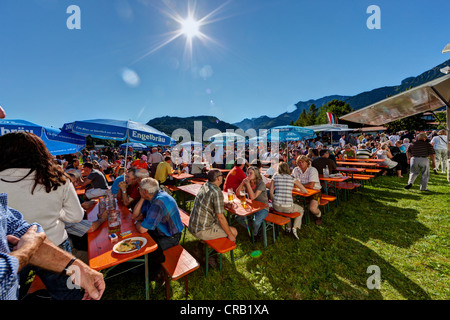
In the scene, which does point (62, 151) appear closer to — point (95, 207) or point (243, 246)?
point (95, 207)

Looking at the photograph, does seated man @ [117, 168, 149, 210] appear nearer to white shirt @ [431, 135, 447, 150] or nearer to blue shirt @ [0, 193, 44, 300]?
blue shirt @ [0, 193, 44, 300]

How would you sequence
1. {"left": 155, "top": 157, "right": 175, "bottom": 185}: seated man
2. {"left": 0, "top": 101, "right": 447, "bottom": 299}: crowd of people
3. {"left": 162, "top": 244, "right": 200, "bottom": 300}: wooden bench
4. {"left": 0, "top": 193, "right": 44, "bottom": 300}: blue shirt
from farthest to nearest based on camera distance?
{"left": 155, "top": 157, "right": 175, "bottom": 185}: seated man < {"left": 162, "top": 244, "right": 200, "bottom": 300}: wooden bench < {"left": 0, "top": 101, "right": 447, "bottom": 299}: crowd of people < {"left": 0, "top": 193, "right": 44, "bottom": 300}: blue shirt

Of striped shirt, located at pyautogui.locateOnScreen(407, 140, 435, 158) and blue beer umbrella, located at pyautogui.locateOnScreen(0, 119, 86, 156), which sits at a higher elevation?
blue beer umbrella, located at pyautogui.locateOnScreen(0, 119, 86, 156)

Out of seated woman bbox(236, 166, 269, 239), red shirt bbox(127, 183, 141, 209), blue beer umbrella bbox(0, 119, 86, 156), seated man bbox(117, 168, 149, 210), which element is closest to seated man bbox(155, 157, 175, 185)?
blue beer umbrella bbox(0, 119, 86, 156)

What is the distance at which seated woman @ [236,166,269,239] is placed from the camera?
3891 millimetres

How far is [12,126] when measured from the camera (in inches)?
153

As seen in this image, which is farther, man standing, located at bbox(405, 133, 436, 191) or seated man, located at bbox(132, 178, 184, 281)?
man standing, located at bbox(405, 133, 436, 191)

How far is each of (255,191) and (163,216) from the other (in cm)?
217

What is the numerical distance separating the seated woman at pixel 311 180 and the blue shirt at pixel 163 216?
3.60 meters

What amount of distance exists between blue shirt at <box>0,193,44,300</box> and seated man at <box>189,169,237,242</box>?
6.82 feet

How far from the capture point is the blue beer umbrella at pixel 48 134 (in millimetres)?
3894

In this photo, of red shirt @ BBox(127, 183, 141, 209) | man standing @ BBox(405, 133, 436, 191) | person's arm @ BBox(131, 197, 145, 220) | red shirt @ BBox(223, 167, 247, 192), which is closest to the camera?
person's arm @ BBox(131, 197, 145, 220)

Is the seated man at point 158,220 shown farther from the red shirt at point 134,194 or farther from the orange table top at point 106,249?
the red shirt at point 134,194

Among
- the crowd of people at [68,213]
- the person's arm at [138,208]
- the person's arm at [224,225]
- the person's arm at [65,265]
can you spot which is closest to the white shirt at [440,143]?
the crowd of people at [68,213]
